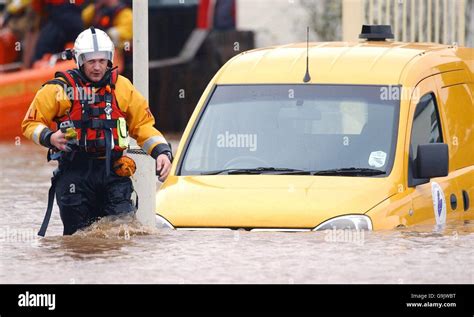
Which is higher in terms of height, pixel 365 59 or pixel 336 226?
pixel 365 59

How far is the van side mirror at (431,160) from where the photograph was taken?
1034cm

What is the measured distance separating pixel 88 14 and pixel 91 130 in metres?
14.0

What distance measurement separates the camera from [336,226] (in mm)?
9938

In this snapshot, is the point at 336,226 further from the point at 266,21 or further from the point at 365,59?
the point at 266,21

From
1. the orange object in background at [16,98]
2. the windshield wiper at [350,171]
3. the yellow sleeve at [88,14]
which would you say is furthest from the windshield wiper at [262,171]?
the yellow sleeve at [88,14]

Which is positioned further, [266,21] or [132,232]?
[266,21]

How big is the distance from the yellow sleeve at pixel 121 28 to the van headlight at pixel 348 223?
13166mm

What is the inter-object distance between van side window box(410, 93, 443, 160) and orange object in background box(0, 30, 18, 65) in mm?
13865

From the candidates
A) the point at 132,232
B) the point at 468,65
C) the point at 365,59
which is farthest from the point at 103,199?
the point at 468,65

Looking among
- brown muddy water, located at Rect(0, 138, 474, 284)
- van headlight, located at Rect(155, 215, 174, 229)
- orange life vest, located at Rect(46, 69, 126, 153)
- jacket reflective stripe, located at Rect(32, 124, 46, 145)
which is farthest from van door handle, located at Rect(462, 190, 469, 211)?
jacket reflective stripe, located at Rect(32, 124, 46, 145)

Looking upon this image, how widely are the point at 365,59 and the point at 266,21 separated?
15984mm

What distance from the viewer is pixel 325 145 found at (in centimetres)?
1068

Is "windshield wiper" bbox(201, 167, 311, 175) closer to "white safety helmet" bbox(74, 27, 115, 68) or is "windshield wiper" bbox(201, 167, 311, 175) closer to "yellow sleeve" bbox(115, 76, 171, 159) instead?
"yellow sleeve" bbox(115, 76, 171, 159)
